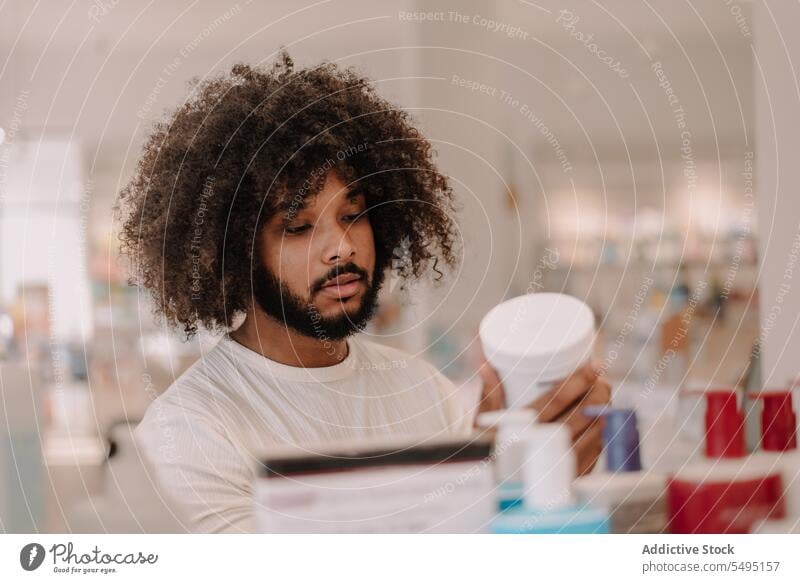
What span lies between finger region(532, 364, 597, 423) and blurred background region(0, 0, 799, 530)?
22 mm

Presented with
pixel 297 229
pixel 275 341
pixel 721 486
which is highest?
pixel 297 229

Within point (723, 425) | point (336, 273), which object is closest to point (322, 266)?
point (336, 273)

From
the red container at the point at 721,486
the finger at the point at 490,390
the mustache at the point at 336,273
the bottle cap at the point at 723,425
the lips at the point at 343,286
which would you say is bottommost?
the red container at the point at 721,486

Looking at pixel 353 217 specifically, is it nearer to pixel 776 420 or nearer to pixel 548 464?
pixel 548 464

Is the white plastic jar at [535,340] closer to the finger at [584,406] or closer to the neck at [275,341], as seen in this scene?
the finger at [584,406]

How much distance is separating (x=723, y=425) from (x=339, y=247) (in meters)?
0.44

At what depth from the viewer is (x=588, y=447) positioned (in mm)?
899

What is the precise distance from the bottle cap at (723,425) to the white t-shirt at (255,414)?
25 centimetres

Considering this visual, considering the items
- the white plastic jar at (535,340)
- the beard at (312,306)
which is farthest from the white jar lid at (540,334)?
Result: the beard at (312,306)

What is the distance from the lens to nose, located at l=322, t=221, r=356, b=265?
87 cm

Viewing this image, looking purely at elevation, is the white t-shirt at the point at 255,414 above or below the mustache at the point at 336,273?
below

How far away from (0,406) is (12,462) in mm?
61

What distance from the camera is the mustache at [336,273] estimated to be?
876 millimetres

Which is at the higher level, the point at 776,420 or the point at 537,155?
the point at 537,155
